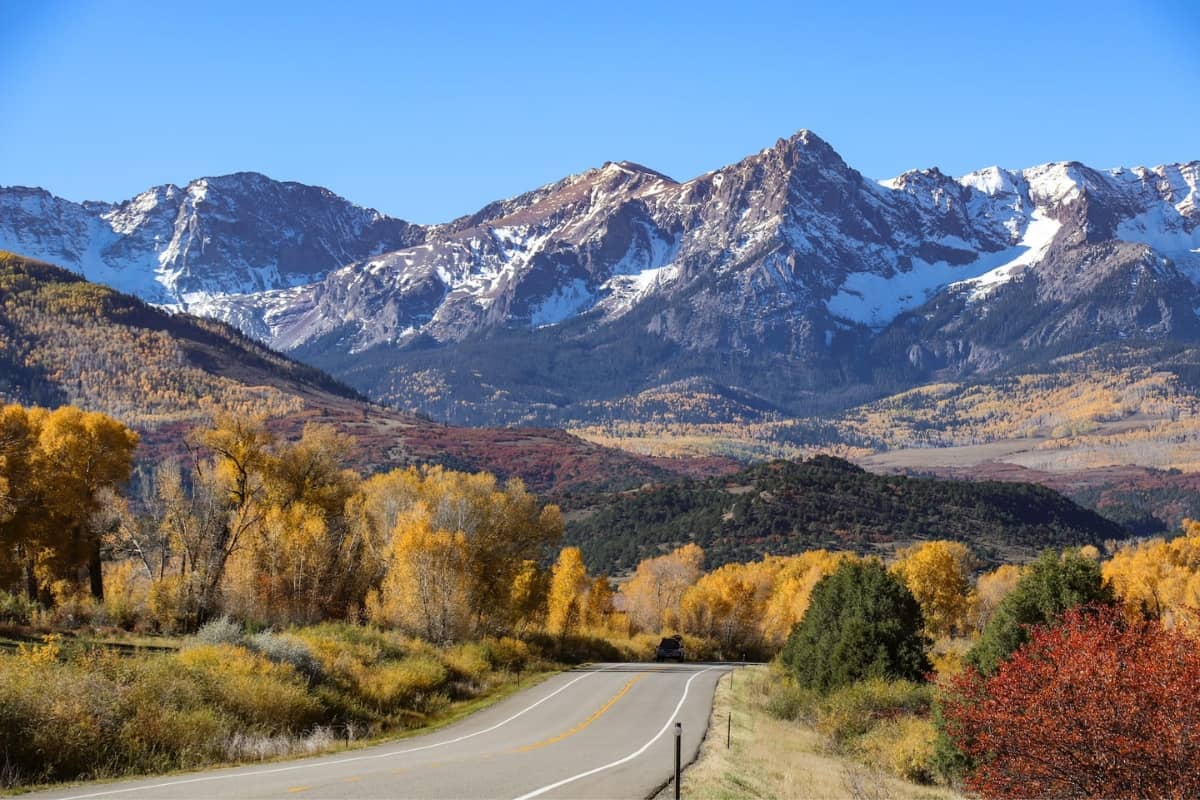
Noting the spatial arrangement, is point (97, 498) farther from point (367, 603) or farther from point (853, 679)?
point (853, 679)

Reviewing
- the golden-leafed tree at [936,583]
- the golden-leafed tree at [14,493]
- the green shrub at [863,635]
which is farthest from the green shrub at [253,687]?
the golden-leafed tree at [936,583]

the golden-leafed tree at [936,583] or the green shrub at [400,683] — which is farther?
the golden-leafed tree at [936,583]

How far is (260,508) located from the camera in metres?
57.8

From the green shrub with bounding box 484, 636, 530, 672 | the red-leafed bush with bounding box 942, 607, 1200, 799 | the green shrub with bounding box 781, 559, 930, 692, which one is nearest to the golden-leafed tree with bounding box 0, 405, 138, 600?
the green shrub with bounding box 484, 636, 530, 672

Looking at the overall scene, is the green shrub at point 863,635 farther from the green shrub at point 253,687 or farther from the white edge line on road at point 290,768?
the green shrub at point 253,687

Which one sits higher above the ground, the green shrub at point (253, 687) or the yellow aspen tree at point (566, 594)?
the green shrub at point (253, 687)

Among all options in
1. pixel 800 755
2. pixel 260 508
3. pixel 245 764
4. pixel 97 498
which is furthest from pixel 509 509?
pixel 245 764

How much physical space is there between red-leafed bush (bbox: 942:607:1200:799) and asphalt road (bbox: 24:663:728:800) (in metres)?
8.21

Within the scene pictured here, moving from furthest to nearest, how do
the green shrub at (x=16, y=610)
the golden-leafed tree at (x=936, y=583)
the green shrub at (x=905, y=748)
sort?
1. the golden-leafed tree at (x=936, y=583)
2. the green shrub at (x=16, y=610)
3. the green shrub at (x=905, y=748)

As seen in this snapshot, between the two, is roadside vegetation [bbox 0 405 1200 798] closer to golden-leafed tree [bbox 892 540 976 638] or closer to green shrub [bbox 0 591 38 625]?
green shrub [bbox 0 591 38 625]

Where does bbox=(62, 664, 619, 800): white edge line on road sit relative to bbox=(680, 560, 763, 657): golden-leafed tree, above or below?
above

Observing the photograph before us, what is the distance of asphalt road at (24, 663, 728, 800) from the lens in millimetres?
21016

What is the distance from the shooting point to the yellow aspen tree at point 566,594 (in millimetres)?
88375

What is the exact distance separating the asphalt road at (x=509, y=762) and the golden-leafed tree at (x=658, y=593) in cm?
6539
